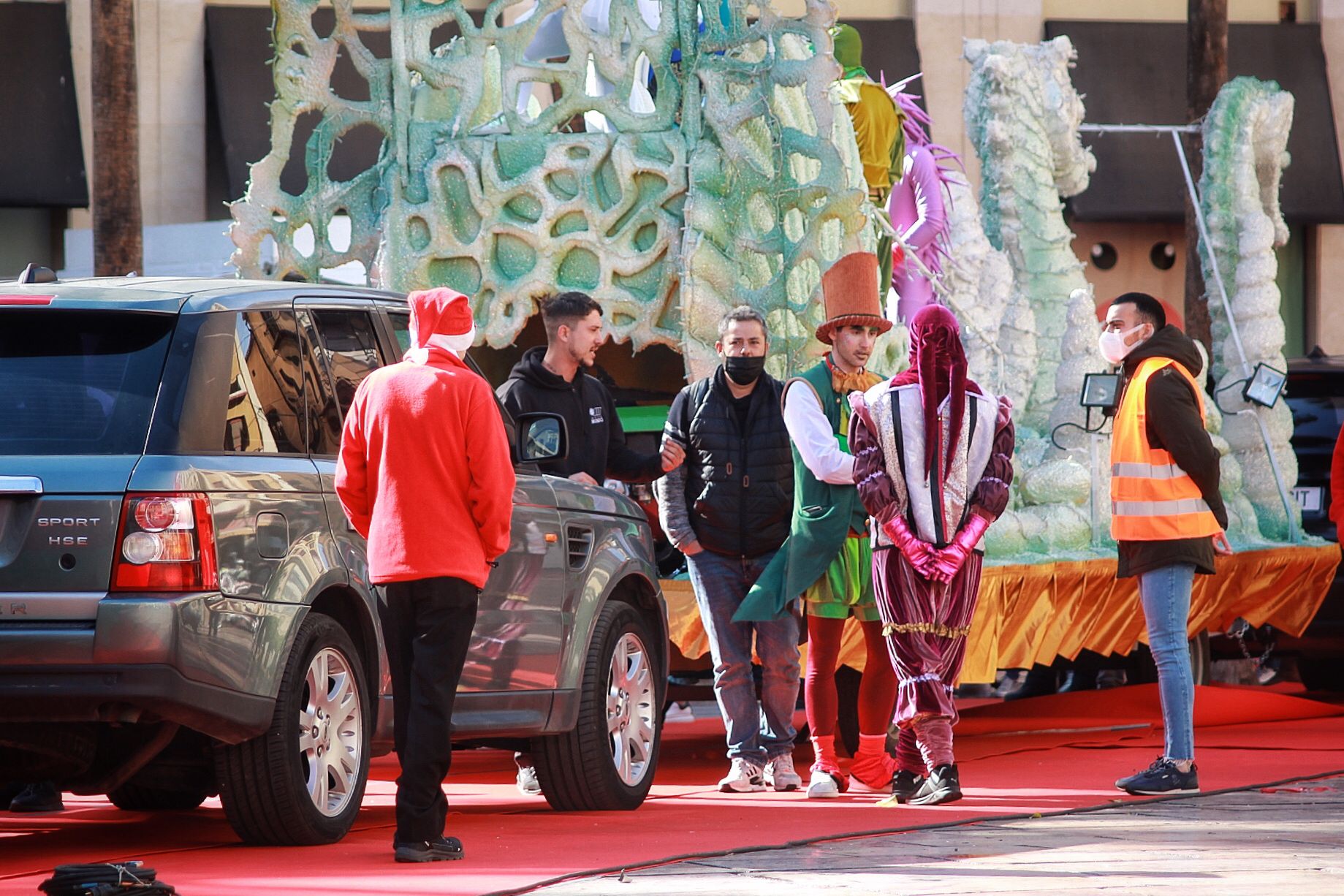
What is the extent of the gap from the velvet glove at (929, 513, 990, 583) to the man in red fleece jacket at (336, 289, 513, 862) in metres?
1.85

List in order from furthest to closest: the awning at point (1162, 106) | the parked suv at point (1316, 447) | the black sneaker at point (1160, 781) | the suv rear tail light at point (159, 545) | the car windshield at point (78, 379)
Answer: the awning at point (1162, 106), the parked suv at point (1316, 447), the black sneaker at point (1160, 781), the car windshield at point (78, 379), the suv rear tail light at point (159, 545)

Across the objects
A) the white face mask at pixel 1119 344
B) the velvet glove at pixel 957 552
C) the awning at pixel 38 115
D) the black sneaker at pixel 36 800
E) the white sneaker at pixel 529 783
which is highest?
the awning at pixel 38 115

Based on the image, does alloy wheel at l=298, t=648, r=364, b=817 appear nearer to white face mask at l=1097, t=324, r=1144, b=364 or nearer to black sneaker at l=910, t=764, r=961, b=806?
black sneaker at l=910, t=764, r=961, b=806

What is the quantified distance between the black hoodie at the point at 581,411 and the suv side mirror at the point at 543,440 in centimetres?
116

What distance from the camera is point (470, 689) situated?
7320 millimetres

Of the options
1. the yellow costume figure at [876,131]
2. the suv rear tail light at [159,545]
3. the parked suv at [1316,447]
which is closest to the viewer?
the suv rear tail light at [159,545]

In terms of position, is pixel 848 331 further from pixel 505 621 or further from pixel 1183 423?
pixel 505 621

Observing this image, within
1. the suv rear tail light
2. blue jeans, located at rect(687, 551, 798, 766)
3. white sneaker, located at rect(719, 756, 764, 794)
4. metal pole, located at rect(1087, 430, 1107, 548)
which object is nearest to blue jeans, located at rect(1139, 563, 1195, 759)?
blue jeans, located at rect(687, 551, 798, 766)

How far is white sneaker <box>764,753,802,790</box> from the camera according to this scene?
870 cm

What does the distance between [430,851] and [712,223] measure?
4353 millimetres

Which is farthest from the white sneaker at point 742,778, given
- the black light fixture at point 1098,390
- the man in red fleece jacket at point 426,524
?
the black light fixture at point 1098,390

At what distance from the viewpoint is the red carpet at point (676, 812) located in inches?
249

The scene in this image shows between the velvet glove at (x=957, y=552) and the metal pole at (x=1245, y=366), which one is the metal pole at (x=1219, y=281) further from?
the velvet glove at (x=957, y=552)

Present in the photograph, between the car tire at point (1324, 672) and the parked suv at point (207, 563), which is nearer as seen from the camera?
the parked suv at point (207, 563)
